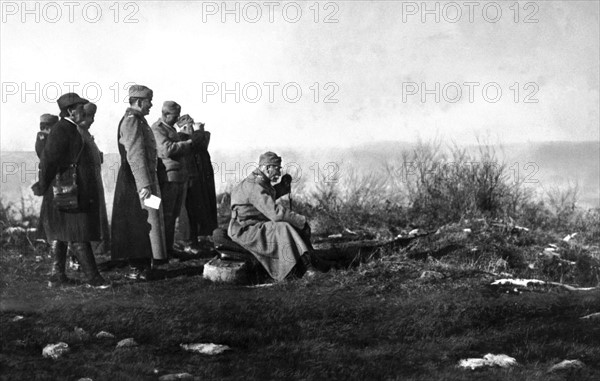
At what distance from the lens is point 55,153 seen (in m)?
8.68

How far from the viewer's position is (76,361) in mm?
6668

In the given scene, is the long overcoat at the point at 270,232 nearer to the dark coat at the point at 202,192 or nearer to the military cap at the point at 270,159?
the military cap at the point at 270,159

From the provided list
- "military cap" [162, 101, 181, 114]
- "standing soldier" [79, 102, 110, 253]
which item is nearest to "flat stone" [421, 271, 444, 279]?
"standing soldier" [79, 102, 110, 253]

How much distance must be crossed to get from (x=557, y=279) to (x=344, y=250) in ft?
8.72

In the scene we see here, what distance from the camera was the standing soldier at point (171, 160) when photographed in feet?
35.8

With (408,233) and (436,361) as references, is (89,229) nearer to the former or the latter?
(436,361)

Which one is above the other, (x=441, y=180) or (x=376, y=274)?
(x=441, y=180)

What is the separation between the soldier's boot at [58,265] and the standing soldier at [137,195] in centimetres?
63

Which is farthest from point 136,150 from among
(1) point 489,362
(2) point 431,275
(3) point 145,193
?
(1) point 489,362

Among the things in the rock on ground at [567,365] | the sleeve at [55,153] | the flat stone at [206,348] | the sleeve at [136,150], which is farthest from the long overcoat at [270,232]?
the rock on ground at [567,365]

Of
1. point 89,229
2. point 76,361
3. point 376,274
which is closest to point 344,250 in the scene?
point 376,274

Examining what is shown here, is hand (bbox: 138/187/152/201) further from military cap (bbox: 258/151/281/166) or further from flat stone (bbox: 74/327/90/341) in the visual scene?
flat stone (bbox: 74/327/90/341)

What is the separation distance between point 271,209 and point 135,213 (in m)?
1.52

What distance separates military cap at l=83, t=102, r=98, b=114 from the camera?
9031mm
